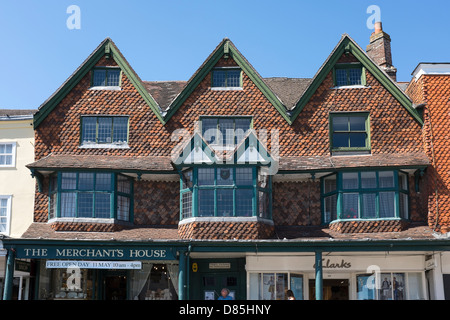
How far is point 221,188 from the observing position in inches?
927

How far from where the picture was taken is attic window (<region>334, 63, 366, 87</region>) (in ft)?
85.6

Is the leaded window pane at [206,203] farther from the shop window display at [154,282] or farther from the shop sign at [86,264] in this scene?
the shop sign at [86,264]

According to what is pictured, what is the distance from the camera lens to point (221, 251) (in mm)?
22344

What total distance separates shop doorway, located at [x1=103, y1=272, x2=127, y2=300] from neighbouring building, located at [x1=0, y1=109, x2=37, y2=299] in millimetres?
3064

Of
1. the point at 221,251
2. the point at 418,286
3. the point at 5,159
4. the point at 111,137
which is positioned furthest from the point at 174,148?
the point at 418,286

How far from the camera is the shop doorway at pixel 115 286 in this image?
2492 centimetres

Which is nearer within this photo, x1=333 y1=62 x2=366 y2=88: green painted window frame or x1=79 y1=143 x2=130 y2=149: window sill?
x1=79 y1=143 x2=130 y2=149: window sill

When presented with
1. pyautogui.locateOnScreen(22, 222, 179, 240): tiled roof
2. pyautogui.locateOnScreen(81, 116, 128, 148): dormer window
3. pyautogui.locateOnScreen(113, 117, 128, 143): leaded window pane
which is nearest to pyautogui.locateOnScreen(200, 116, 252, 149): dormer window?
pyautogui.locateOnScreen(113, 117, 128, 143): leaded window pane

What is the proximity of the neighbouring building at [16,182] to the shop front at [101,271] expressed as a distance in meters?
0.99

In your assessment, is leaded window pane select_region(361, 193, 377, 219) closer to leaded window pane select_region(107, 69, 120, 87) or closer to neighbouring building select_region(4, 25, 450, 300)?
neighbouring building select_region(4, 25, 450, 300)
